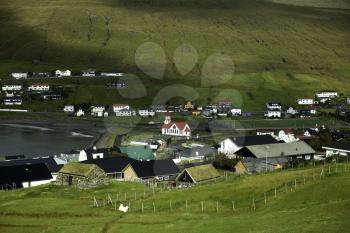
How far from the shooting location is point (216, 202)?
35.2 metres

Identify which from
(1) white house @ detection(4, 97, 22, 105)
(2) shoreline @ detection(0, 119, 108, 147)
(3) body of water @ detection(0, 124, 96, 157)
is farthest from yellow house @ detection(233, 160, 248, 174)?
(1) white house @ detection(4, 97, 22, 105)

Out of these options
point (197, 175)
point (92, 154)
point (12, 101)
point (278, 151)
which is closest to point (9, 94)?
point (12, 101)

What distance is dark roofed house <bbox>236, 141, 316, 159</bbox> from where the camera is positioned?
229ft

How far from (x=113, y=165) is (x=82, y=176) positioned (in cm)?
1494

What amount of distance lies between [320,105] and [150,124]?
57356 millimetres

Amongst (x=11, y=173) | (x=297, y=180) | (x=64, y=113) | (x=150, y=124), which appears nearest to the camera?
(x=297, y=180)

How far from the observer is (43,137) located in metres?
110

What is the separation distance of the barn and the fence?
253 inches

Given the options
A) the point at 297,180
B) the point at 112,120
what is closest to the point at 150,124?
the point at 112,120

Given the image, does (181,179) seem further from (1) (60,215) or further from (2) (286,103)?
(2) (286,103)

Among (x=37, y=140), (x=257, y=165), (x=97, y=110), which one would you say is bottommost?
(x=257, y=165)

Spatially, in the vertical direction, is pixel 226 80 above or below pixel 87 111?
above

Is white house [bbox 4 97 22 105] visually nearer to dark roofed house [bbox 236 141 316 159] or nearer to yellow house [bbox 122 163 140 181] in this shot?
dark roofed house [bbox 236 141 316 159]

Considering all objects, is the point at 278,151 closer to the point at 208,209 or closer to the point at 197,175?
the point at 197,175
